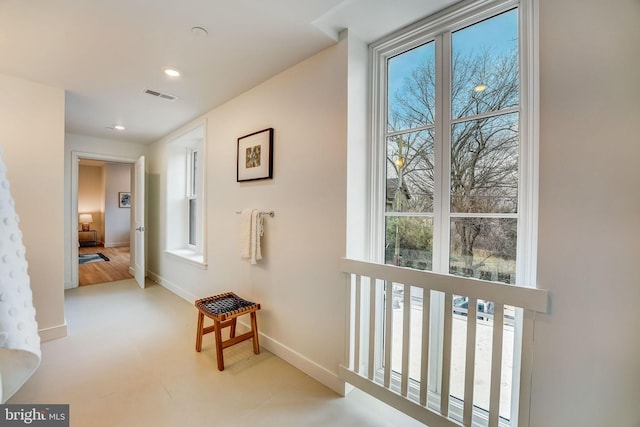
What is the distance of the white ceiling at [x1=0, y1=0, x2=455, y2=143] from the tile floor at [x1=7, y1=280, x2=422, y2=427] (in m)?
2.17

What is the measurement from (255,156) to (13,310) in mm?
1985

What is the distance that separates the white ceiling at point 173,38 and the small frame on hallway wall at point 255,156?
46cm

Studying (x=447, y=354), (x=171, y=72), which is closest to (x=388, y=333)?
(x=447, y=354)

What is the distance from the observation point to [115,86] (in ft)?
7.90

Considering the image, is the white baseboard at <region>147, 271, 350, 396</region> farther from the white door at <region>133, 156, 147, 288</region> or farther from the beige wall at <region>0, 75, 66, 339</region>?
the white door at <region>133, 156, 147, 288</region>

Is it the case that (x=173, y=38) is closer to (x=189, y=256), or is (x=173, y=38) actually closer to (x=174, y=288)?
(x=189, y=256)

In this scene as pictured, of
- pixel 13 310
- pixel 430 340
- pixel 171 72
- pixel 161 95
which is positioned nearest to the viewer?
pixel 13 310

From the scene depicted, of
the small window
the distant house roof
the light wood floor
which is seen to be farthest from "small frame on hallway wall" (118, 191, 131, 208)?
the distant house roof

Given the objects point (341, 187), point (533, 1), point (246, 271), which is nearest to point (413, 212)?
point (341, 187)

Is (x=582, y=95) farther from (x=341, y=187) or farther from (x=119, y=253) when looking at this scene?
(x=119, y=253)

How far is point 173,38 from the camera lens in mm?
1741

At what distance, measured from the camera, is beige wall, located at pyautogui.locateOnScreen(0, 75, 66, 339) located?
7.36ft

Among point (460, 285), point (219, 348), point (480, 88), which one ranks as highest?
point (480, 88)

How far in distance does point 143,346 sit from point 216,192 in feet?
4.91
